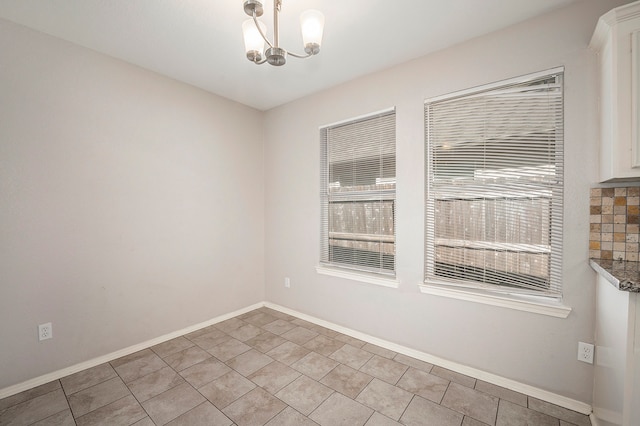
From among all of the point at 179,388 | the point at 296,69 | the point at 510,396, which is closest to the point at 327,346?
the point at 179,388

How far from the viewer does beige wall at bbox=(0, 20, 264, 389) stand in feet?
6.37

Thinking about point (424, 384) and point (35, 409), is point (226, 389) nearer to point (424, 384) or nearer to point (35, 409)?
point (35, 409)

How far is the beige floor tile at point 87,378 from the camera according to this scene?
1.97 metres

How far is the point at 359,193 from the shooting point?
110 inches

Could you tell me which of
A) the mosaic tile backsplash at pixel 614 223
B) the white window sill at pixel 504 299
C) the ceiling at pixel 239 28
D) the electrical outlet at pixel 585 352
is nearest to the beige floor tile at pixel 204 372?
the white window sill at pixel 504 299

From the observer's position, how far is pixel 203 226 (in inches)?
119

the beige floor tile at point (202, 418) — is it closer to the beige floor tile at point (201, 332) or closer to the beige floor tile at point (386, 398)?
the beige floor tile at point (386, 398)

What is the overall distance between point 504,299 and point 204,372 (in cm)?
236

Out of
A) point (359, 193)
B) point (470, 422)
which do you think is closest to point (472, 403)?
point (470, 422)

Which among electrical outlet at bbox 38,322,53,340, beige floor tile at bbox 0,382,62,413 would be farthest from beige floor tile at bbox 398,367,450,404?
electrical outlet at bbox 38,322,53,340

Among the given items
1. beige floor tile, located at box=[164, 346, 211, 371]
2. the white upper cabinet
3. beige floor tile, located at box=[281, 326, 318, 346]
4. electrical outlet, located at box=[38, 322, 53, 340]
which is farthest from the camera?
beige floor tile, located at box=[281, 326, 318, 346]

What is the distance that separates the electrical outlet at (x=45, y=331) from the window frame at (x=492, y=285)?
9.64 ft

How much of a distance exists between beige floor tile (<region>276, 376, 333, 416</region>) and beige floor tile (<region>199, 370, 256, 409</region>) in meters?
0.28

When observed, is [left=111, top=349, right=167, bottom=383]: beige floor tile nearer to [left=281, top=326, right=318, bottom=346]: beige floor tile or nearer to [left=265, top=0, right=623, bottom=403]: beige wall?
[left=281, top=326, right=318, bottom=346]: beige floor tile
